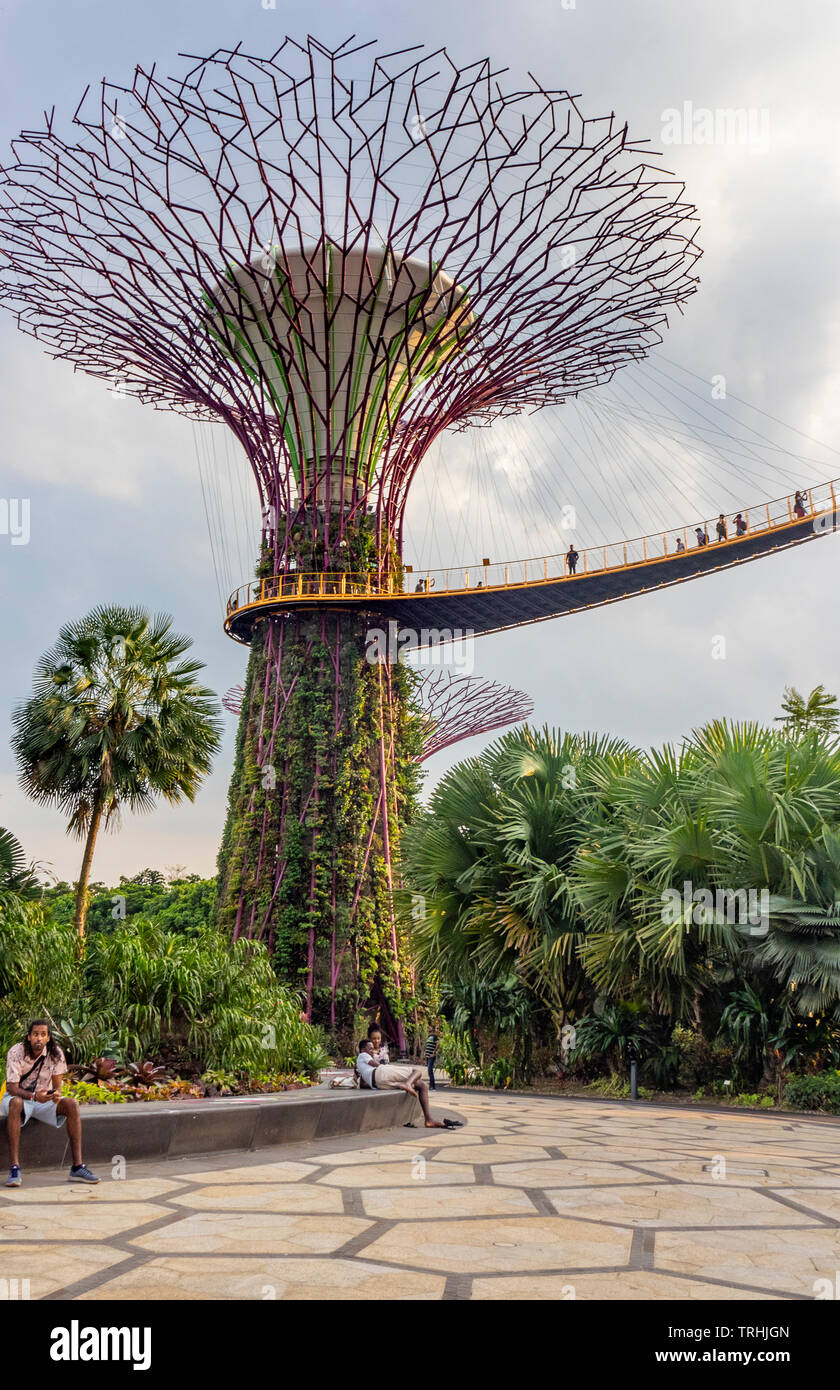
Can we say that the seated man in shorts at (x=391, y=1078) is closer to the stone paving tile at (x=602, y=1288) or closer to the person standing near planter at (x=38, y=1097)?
the person standing near planter at (x=38, y=1097)

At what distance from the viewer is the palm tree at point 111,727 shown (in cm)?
1936

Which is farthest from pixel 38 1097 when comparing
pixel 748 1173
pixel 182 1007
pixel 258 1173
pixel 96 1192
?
pixel 748 1173

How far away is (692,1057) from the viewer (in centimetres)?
1600

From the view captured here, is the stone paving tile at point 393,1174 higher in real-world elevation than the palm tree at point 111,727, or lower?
lower

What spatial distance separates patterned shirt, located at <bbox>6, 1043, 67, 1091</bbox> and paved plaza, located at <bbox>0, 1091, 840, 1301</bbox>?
54 cm

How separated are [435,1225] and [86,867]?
564 inches

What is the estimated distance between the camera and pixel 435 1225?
5590 millimetres

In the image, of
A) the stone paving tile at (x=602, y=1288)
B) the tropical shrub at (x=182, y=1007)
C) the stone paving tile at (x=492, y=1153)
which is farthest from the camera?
the tropical shrub at (x=182, y=1007)

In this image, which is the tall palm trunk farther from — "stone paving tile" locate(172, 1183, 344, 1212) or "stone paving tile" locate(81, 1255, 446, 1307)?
"stone paving tile" locate(81, 1255, 446, 1307)

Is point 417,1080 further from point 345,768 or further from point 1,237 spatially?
point 1,237

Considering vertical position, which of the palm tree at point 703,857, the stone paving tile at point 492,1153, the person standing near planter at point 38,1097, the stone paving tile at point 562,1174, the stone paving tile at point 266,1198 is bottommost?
the stone paving tile at point 492,1153

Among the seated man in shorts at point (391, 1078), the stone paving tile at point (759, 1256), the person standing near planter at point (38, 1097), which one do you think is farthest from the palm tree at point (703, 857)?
the person standing near planter at point (38, 1097)

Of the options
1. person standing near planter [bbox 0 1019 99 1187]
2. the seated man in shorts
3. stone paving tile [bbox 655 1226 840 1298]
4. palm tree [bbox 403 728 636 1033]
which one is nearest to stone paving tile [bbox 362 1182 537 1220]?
stone paving tile [bbox 655 1226 840 1298]

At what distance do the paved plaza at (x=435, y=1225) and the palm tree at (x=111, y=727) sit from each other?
1156cm
